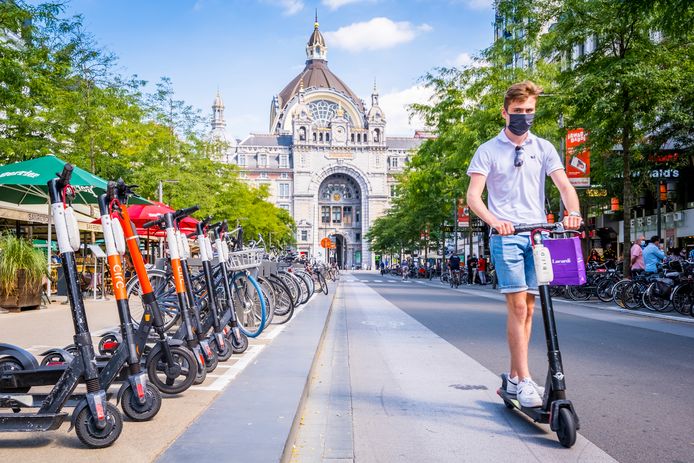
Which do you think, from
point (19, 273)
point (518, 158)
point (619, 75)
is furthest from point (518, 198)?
point (619, 75)

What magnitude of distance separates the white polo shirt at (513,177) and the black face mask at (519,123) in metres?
0.09

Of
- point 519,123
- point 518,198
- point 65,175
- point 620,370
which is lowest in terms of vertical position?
point 620,370

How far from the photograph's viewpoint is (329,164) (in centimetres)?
12875

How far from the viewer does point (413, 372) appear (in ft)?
23.1

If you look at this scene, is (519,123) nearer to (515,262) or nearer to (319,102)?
(515,262)

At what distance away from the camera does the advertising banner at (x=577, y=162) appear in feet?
70.0

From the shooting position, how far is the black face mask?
15.3 ft

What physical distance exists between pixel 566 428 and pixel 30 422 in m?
2.88

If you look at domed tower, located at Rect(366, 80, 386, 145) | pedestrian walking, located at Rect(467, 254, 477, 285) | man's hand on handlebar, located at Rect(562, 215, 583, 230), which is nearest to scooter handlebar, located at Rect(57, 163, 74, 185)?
man's hand on handlebar, located at Rect(562, 215, 583, 230)

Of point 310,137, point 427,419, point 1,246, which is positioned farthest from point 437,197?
point 310,137

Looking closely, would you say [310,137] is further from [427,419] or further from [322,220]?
[427,419]

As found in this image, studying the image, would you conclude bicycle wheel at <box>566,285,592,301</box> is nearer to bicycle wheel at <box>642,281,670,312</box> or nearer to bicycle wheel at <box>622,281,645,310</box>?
bicycle wheel at <box>622,281,645,310</box>

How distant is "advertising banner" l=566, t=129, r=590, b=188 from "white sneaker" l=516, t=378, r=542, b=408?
17.7 meters

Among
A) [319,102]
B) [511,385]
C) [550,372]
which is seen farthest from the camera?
[319,102]
